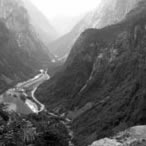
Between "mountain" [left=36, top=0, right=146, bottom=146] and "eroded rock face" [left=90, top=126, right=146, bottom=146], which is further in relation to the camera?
"mountain" [left=36, top=0, right=146, bottom=146]

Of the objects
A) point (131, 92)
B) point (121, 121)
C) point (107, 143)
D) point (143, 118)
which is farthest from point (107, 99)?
point (107, 143)

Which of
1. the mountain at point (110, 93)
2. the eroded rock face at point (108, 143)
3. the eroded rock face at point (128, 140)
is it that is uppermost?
the eroded rock face at point (108, 143)

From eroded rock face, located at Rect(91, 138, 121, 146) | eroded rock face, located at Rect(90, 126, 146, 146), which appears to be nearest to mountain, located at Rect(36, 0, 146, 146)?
eroded rock face, located at Rect(90, 126, 146, 146)

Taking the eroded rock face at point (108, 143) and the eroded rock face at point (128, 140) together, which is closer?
the eroded rock face at point (128, 140)

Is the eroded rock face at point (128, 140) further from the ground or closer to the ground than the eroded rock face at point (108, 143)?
closer to the ground

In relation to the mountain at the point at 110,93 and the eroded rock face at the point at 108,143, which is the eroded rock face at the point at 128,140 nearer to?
the eroded rock face at the point at 108,143

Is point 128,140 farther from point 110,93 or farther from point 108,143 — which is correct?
point 110,93

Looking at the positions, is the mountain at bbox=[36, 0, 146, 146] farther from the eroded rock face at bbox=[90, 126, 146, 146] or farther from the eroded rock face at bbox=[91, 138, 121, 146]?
the eroded rock face at bbox=[91, 138, 121, 146]

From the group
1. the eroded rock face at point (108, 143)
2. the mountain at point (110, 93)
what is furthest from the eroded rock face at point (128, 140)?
the mountain at point (110, 93)

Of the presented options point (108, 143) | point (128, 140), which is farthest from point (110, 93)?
point (108, 143)
